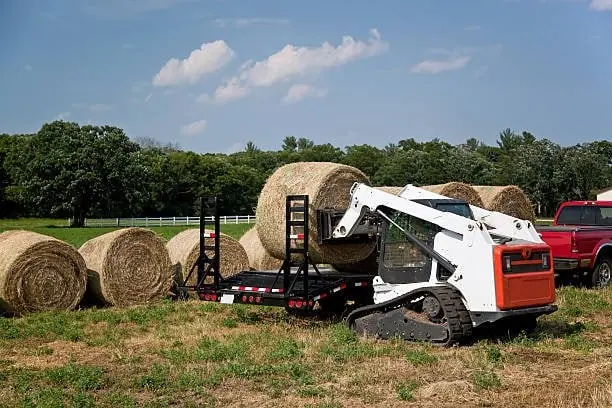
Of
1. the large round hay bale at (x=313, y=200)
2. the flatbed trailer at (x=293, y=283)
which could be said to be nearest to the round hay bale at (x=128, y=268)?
the flatbed trailer at (x=293, y=283)

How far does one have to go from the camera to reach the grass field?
7383 mm

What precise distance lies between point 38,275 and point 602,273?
1138 centimetres

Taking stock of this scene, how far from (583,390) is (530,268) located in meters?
2.84

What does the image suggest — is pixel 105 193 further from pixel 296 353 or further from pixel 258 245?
pixel 296 353

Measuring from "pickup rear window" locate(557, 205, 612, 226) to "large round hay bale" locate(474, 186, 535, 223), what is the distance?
1.24 meters

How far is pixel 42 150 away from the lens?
61.5 metres

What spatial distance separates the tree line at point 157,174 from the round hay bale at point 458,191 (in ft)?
156

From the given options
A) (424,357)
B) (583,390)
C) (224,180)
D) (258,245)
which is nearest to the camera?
(583,390)

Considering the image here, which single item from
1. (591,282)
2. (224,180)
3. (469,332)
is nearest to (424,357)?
(469,332)

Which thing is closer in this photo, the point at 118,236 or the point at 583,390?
the point at 583,390

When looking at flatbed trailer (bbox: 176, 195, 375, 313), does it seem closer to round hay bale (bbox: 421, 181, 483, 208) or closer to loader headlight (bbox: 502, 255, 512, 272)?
loader headlight (bbox: 502, 255, 512, 272)

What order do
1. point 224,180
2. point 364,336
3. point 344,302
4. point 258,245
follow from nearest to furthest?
point 364,336 → point 344,302 → point 258,245 → point 224,180

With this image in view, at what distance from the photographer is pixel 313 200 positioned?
39.8 feet

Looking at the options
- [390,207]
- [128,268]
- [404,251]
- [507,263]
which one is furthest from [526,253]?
[128,268]
